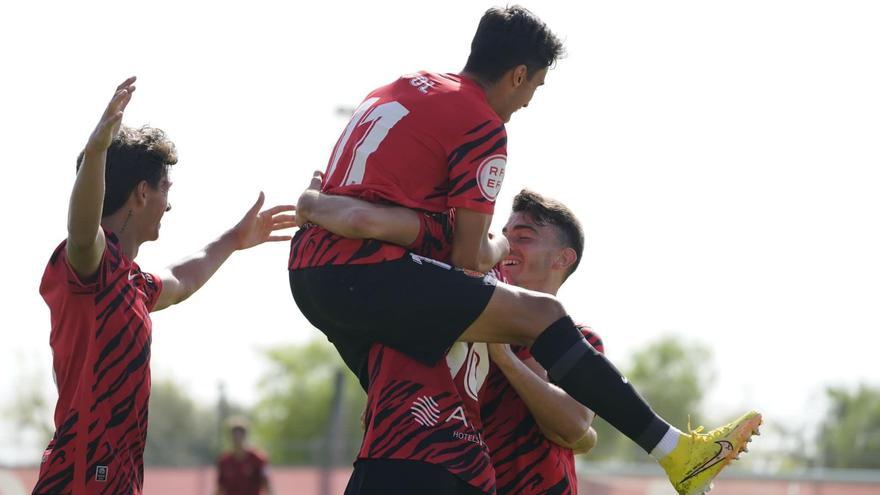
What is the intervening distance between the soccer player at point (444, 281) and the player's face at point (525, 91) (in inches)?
6.3

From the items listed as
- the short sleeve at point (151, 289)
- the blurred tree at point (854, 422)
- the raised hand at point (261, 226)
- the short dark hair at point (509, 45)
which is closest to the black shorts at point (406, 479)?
the short sleeve at point (151, 289)

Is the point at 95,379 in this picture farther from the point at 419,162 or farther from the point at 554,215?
the point at 554,215

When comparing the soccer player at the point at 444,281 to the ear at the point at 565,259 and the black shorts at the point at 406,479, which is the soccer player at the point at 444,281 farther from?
the ear at the point at 565,259

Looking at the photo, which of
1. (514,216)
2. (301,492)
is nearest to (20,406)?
(301,492)

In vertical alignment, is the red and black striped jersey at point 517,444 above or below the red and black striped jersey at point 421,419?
below

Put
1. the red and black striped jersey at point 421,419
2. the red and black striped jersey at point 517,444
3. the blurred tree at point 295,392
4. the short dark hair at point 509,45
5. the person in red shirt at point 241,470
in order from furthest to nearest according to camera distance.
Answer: the blurred tree at point 295,392, the person in red shirt at point 241,470, the red and black striped jersey at point 517,444, the short dark hair at point 509,45, the red and black striped jersey at point 421,419

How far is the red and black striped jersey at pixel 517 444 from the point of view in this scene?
5.32m

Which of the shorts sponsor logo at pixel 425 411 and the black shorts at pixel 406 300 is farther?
the shorts sponsor logo at pixel 425 411

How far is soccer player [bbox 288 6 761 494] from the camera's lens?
14.8 ft

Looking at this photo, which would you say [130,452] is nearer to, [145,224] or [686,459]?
[145,224]

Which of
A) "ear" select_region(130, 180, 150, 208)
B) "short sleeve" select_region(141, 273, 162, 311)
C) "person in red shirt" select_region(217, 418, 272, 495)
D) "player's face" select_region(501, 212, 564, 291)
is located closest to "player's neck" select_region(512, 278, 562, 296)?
"player's face" select_region(501, 212, 564, 291)

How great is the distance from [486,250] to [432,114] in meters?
0.54

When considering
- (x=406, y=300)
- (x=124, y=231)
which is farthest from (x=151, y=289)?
(x=406, y=300)

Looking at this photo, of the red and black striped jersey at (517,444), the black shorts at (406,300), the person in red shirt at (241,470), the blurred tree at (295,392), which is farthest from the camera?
the blurred tree at (295,392)
